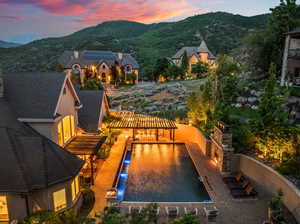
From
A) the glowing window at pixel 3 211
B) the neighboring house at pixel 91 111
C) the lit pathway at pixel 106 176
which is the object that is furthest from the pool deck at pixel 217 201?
the glowing window at pixel 3 211

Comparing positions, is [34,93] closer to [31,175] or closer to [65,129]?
[65,129]

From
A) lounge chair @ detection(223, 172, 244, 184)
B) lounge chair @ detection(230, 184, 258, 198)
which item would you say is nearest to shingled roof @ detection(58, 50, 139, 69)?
lounge chair @ detection(223, 172, 244, 184)

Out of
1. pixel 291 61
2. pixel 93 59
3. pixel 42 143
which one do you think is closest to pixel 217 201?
pixel 42 143

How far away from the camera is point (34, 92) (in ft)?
43.6

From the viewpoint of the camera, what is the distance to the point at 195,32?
123m

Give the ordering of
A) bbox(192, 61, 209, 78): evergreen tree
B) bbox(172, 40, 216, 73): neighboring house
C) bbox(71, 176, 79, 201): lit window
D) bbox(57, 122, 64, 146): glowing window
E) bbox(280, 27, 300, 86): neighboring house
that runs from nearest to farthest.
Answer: bbox(71, 176, 79, 201): lit window, bbox(57, 122, 64, 146): glowing window, bbox(280, 27, 300, 86): neighboring house, bbox(192, 61, 209, 78): evergreen tree, bbox(172, 40, 216, 73): neighboring house

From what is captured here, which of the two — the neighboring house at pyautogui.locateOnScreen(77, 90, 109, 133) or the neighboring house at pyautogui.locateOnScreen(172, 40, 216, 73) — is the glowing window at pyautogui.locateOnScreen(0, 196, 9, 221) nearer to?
the neighboring house at pyautogui.locateOnScreen(77, 90, 109, 133)

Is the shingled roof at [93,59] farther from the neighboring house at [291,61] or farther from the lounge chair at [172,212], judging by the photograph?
the lounge chair at [172,212]

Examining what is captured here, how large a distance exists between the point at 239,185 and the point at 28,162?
493 inches

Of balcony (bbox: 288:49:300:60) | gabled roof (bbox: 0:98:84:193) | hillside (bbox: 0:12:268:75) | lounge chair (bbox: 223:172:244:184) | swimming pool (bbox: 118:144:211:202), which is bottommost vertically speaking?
swimming pool (bbox: 118:144:211:202)

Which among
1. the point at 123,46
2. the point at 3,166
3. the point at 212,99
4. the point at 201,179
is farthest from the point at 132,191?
the point at 123,46

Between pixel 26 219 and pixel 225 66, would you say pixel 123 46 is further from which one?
pixel 26 219

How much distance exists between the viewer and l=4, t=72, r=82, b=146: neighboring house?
12.3 meters

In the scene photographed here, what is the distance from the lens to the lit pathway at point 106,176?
12.3 m
